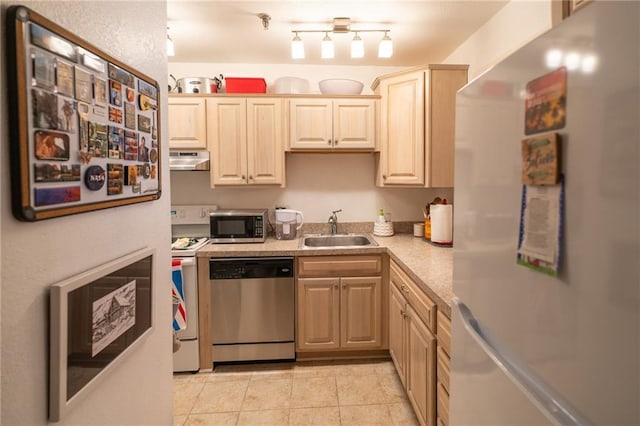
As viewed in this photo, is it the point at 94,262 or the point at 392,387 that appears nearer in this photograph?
the point at 94,262

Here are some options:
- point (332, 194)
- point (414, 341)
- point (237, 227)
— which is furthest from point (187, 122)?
point (414, 341)

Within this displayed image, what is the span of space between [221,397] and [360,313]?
1.13 meters

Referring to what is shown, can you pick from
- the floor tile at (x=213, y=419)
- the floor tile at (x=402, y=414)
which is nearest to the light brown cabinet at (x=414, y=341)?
the floor tile at (x=402, y=414)

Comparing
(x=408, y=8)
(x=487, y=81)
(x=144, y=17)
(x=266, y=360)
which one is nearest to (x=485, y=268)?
(x=487, y=81)

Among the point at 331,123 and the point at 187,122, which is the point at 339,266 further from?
the point at 187,122

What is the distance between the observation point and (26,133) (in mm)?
675

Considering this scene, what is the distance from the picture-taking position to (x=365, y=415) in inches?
81.4

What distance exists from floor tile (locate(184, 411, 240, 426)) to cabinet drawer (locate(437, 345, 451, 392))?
4.18 feet

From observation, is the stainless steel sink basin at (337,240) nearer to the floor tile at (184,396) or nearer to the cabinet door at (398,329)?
the cabinet door at (398,329)

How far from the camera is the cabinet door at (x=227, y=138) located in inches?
110

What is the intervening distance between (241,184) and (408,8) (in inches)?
68.9

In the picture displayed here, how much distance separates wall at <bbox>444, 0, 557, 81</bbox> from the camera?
1.88 metres

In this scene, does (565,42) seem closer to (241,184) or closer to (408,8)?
(408,8)

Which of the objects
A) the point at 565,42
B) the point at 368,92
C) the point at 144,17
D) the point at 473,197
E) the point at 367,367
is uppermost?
the point at 368,92
